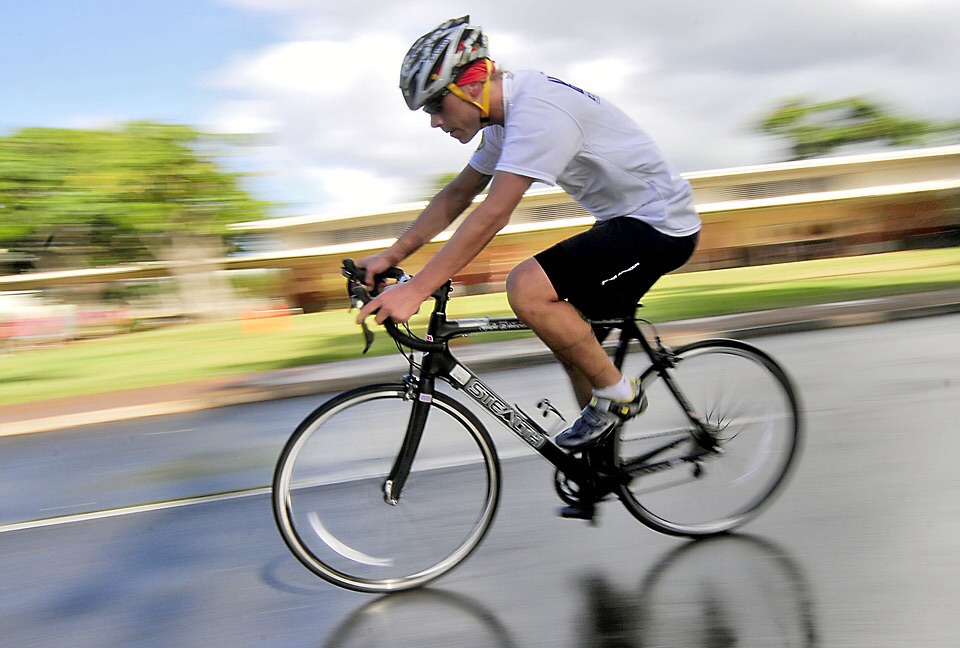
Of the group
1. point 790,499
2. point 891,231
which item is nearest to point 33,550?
point 790,499

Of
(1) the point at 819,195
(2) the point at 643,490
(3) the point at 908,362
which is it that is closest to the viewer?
(2) the point at 643,490

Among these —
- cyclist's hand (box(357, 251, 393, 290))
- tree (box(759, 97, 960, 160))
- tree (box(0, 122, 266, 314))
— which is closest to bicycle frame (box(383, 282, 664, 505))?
cyclist's hand (box(357, 251, 393, 290))

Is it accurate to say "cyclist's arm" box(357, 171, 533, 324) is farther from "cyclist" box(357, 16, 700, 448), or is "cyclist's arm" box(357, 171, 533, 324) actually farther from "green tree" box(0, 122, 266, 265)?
"green tree" box(0, 122, 266, 265)

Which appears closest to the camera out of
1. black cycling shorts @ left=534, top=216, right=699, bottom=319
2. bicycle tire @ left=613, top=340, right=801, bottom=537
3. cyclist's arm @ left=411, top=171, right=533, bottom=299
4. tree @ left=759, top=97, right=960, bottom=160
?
cyclist's arm @ left=411, top=171, right=533, bottom=299

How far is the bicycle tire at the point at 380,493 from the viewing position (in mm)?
3594

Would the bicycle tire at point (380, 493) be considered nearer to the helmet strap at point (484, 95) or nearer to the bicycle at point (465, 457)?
the bicycle at point (465, 457)

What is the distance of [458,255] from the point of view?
3264 mm

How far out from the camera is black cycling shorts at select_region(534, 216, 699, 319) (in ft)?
11.5

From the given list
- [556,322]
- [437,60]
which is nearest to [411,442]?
[556,322]

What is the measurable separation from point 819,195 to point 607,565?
93.5 ft

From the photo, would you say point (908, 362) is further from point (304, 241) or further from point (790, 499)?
point (304, 241)

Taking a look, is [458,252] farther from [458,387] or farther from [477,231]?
[458,387]

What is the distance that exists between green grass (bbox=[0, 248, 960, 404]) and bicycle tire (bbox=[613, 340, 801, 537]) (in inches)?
186

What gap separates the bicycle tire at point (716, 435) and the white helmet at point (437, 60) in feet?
4.85
